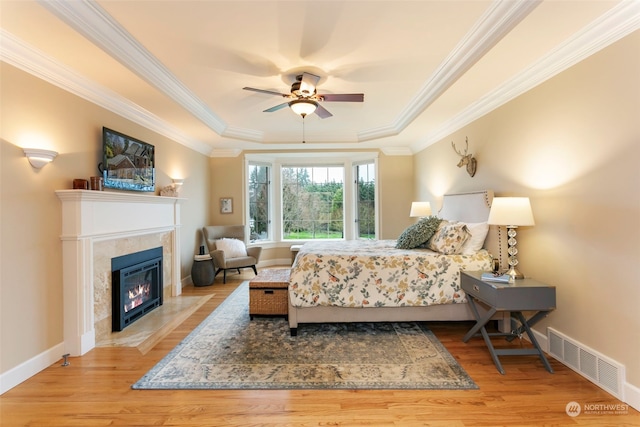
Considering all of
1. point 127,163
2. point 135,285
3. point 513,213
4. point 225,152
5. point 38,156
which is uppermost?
point 225,152

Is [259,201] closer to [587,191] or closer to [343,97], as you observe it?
[343,97]

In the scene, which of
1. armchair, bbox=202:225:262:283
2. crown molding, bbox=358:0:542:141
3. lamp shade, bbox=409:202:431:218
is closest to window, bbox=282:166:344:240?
armchair, bbox=202:225:262:283

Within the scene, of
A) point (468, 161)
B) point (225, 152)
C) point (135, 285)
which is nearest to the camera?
point (135, 285)

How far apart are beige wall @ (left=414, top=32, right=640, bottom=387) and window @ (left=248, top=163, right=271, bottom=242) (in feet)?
15.5

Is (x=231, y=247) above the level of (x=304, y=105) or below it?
below

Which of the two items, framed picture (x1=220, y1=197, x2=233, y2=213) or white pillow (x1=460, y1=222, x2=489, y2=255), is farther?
framed picture (x1=220, y1=197, x2=233, y2=213)

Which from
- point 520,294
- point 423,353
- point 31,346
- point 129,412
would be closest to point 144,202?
point 31,346

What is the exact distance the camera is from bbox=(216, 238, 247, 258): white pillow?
5.27m

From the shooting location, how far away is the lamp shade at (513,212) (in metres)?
2.38

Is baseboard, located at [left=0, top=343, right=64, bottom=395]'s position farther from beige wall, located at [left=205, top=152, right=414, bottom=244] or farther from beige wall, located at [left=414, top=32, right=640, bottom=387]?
beige wall, located at [left=414, top=32, right=640, bottom=387]

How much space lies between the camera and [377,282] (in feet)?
9.43

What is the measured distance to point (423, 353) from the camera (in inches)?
101

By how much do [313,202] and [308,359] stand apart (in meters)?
4.50

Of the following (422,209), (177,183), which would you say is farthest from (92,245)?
(422,209)
